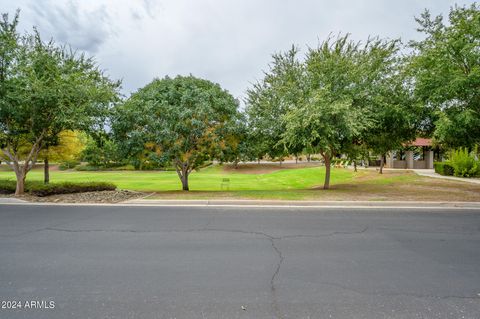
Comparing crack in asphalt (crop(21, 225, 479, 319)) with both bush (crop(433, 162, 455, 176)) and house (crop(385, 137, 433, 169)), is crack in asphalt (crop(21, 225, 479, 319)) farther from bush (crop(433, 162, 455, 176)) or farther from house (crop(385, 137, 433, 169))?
house (crop(385, 137, 433, 169))

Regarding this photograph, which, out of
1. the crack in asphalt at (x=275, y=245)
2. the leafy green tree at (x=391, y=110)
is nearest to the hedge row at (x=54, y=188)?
the crack in asphalt at (x=275, y=245)

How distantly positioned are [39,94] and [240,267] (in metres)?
12.2

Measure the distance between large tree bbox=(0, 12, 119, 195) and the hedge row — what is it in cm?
72

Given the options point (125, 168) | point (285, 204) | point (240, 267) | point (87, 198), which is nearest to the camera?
point (240, 267)

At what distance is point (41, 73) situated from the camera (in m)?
12.6

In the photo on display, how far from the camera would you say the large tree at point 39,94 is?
11711 millimetres

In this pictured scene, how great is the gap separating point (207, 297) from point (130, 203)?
8.50 metres

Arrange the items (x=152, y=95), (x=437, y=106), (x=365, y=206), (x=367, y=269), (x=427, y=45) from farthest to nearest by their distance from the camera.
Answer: (x=152, y=95), (x=427, y=45), (x=437, y=106), (x=365, y=206), (x=367, y=269)

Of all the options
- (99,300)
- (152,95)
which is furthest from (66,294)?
(152,95)

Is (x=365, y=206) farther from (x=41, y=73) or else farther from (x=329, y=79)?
(x=41, y=73)

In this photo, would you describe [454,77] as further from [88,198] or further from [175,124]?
[88,198]

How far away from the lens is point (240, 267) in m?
4.46

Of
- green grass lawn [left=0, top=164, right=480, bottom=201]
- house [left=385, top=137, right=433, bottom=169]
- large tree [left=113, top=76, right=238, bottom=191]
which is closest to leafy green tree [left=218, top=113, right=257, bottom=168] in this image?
large tree [left=113, top=76, right=238, bottom=191]

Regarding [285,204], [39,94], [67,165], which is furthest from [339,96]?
[67,165]
